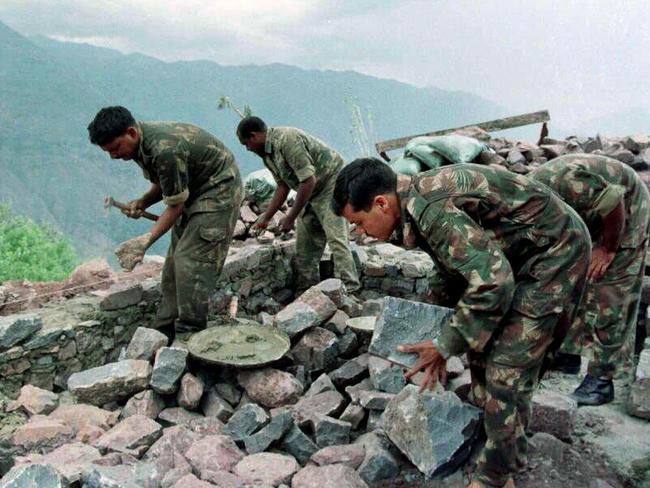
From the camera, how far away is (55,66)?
97.1 metres

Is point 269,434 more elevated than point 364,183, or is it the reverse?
point 364,183

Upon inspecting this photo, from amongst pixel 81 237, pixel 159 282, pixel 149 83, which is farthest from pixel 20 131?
pixel 159 282

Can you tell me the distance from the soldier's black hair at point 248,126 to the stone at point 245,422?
7.89 ft

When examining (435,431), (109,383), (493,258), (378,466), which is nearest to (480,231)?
(493,258)

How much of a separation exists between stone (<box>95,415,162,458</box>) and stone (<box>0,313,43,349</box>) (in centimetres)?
106

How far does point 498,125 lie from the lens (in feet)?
27.8

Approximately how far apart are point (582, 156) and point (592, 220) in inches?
15.1

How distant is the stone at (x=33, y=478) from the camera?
233cm

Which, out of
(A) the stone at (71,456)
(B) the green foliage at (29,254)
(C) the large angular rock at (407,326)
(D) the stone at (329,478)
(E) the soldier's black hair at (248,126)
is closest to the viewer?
(C) the large angular rock at (407,326)

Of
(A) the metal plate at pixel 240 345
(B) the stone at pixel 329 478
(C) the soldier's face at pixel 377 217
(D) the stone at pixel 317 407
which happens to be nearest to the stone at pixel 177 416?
(A) the metal plate at pixel 240 345

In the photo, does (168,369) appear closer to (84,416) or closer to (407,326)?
(84,416)

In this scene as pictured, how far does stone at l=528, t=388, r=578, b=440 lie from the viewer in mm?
3111

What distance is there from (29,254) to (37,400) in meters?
15.3

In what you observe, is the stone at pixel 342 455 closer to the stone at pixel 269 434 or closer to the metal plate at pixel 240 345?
the stone at pixel 269 434
